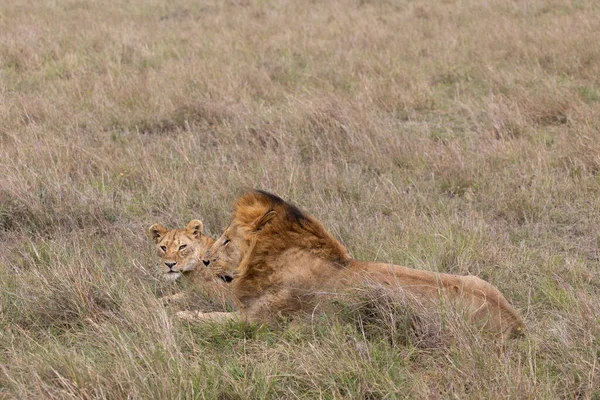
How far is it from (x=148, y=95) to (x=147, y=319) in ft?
17.3

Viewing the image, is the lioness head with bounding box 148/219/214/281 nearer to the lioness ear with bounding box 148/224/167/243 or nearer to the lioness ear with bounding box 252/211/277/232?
the lioness ear with bounding box 148/224/167/243

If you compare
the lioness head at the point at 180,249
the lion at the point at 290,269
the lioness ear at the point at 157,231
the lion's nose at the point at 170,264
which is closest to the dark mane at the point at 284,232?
the lion at the point at 290,269

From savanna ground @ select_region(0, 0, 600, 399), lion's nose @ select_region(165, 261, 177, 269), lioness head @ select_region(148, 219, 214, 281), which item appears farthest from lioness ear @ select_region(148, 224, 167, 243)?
lion's nose @ select_region(165, 261, 177, 269)

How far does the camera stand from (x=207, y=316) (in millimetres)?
3883

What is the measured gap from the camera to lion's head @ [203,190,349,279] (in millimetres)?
3859

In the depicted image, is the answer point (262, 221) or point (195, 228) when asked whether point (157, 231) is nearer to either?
point (195, 228)

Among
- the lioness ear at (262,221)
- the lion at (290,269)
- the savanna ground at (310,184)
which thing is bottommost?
the savanna ground at (310,184)

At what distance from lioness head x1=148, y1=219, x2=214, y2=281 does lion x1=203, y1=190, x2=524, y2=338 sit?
0.63 m

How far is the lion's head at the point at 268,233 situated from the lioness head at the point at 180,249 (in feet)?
1.97

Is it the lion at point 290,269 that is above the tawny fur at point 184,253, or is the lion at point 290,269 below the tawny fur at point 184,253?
above

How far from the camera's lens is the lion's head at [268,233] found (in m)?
3.86

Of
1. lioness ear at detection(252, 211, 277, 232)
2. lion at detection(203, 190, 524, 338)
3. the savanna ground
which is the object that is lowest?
the savanna ground

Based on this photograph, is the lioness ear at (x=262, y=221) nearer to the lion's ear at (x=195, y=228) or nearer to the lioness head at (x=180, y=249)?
the lioness head at (x=180, y=249)

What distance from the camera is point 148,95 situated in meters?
8.49
